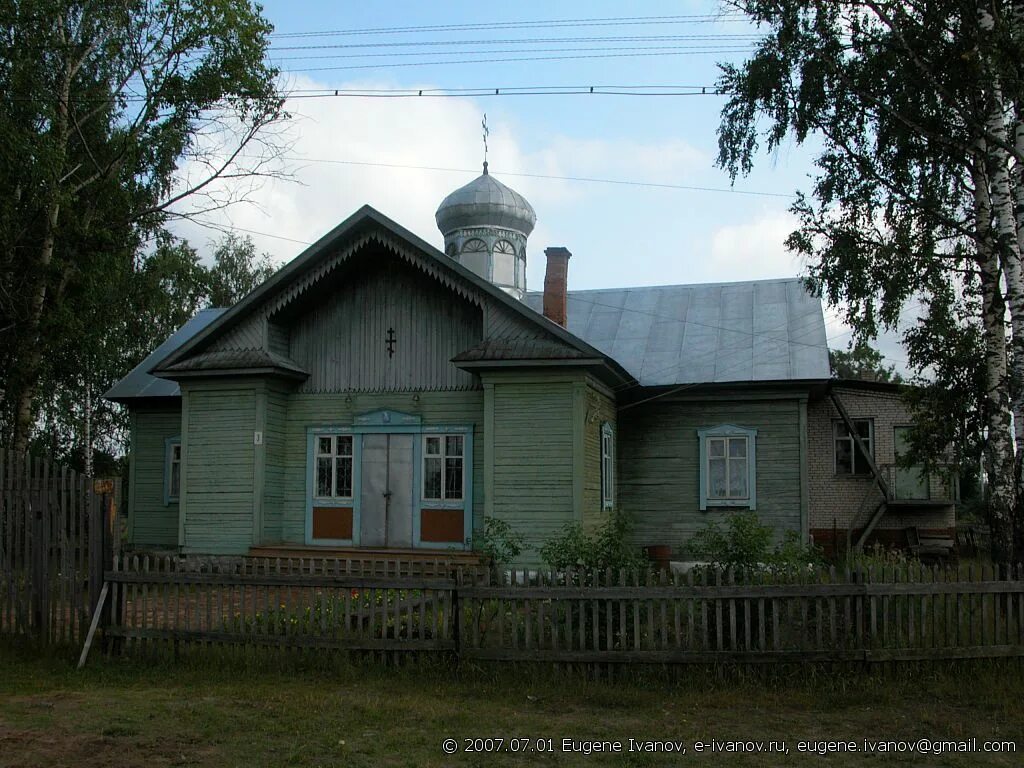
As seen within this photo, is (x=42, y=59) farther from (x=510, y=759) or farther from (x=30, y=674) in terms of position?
(x=510, y=759)

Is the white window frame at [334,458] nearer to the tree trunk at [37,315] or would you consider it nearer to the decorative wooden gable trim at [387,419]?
the decorative wooden gable trim at [387,419]

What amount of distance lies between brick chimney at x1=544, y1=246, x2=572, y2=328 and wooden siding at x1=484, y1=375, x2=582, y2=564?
357 cm

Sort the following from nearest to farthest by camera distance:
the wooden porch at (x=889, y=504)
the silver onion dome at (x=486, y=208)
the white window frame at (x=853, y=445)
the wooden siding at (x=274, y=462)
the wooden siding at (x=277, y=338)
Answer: the wooden siding at (x=274, y=462) → the wooden siding at (x=277, y=338) → the wooden porch at (x=889, y=504) → the white window frame at (x=853, y=445) → the silver onion dome at (x=486, y=208)

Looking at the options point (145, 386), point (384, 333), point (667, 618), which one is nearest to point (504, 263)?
point (384, 333)

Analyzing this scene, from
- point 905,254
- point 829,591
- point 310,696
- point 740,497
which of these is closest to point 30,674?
point 310,696

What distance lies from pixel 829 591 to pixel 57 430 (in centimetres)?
3019

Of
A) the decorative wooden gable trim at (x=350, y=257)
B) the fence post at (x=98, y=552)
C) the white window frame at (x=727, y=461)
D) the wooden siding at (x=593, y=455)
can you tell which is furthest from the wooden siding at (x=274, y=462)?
the white window frame at (x=727, y=461)

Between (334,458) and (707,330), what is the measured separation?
8037 millimetres

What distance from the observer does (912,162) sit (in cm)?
1377

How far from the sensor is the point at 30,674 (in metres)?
8.49

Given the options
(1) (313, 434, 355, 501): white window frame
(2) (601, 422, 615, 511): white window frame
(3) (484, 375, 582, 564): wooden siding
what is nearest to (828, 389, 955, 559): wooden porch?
(2) (601, 422, 615, 511): white window frame

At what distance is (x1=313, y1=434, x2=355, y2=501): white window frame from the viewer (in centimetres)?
1606

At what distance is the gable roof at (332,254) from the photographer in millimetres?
14398

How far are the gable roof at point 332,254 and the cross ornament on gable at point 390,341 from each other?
1585 mm
